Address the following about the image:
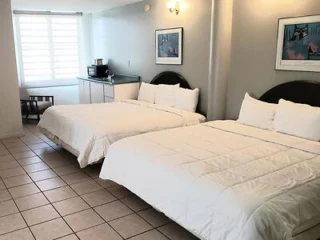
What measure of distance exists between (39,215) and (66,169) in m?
1.17

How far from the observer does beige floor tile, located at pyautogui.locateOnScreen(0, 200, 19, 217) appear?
2875 mm

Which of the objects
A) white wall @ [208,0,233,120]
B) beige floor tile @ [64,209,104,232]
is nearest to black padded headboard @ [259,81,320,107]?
white wall @ [208,0,233,120]

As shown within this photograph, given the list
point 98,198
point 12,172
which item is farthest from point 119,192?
point 12,172

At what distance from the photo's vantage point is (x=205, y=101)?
14.9 ft

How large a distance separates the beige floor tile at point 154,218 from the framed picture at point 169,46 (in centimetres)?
272

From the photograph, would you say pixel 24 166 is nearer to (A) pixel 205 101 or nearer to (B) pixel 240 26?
(A) pixel 205 101

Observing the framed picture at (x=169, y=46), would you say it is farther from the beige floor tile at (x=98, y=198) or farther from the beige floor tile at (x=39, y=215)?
the beige floor tile at (x=39, y=215)

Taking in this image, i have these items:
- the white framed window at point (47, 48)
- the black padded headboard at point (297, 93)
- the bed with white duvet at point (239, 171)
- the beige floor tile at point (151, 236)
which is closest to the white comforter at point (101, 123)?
the bed with white duvet at point (239, 171)

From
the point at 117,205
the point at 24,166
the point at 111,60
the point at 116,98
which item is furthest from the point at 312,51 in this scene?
the point at 111,60

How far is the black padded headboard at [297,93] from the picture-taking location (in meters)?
3.17

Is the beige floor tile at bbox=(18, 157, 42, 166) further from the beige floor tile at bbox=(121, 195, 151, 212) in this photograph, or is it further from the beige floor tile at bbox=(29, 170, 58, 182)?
the beige floor tile at bbox=(121, 195, 151, 212)

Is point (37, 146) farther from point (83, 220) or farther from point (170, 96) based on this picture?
point (83, 220)

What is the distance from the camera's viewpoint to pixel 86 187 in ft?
11.3

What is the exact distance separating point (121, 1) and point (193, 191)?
4489 mm
